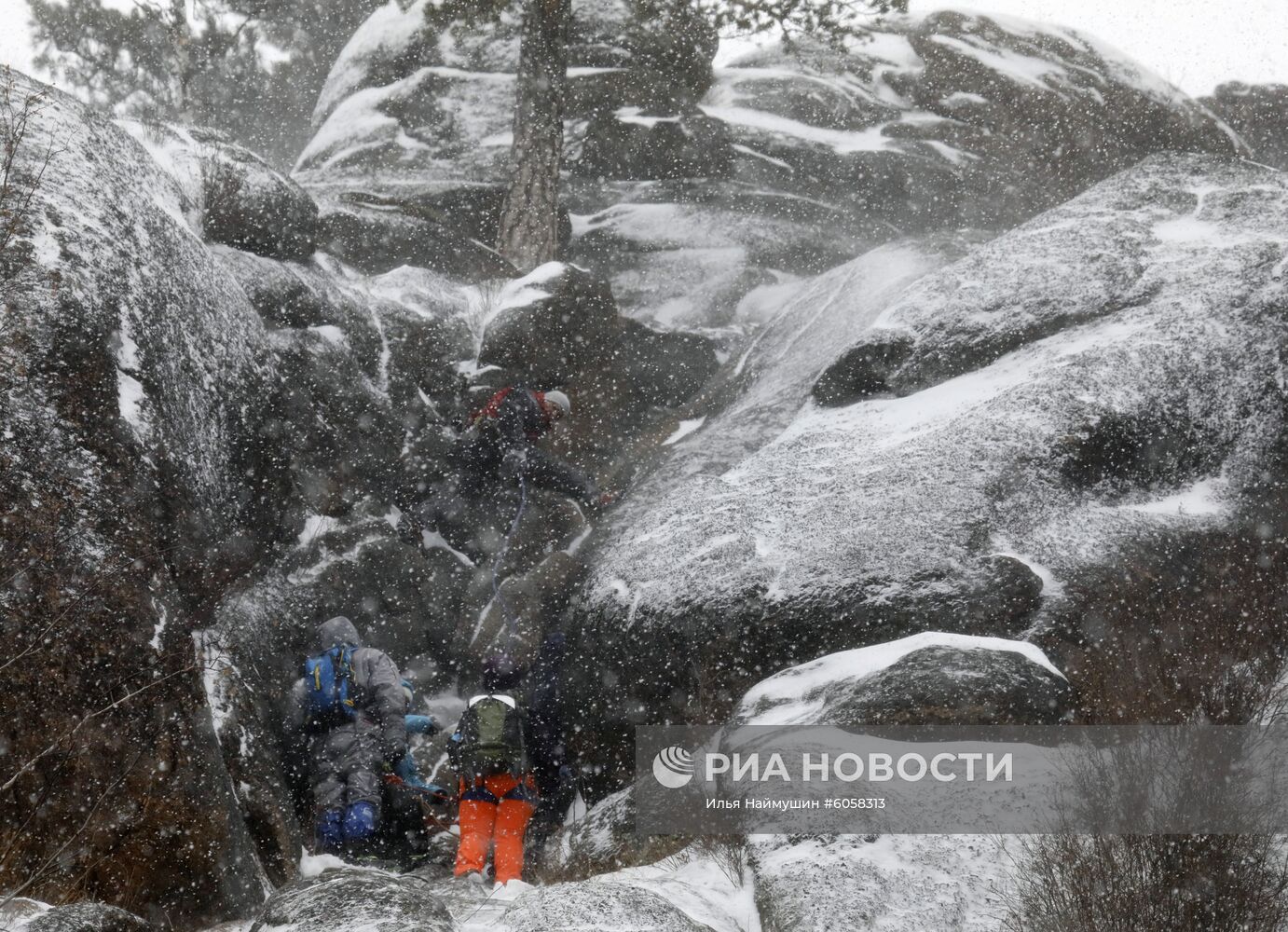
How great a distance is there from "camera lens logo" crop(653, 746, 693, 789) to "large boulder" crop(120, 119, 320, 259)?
7.57 metres

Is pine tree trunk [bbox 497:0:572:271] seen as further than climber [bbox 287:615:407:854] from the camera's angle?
Yes

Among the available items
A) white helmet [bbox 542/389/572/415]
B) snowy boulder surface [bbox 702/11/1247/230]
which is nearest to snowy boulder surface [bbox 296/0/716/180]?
snowy boulder surface [bbox 702/11/1247/230]

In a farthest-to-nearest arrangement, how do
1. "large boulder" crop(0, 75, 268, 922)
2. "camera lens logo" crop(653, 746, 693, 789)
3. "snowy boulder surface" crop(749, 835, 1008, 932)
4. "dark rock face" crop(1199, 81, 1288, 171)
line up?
1. "dark rock face" crop(1199, 81, 1288, 171)
2. "camera lens logo" crop(653, 746, 693, 789)
3. "large boulder" crop(0, 75, 268, 922)
4. "snowy boulder surface" crop(749, 835, 1008, 932)

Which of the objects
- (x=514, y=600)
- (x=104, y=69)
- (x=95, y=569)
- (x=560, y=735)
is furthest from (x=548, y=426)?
(x=104, y=69)

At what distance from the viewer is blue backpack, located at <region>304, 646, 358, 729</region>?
683cm

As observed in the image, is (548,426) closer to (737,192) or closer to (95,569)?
(95,569)

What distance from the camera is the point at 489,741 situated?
6.41 meters

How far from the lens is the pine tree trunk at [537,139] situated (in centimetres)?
1399

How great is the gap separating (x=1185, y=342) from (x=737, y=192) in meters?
9.81

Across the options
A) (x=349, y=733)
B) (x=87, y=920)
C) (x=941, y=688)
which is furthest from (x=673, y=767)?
(x=87, y=920)

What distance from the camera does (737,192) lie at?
57.6 ft

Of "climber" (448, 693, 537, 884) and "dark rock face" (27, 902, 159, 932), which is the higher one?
"dark rock face" (27, 902, 159, 932)

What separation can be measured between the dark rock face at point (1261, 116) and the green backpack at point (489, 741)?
18.8 meters

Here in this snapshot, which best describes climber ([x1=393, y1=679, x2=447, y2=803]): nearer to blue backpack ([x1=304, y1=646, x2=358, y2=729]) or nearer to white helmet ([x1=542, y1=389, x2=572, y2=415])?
blue backpack ([x1=304, y1=646, x2=358, y2=729])
